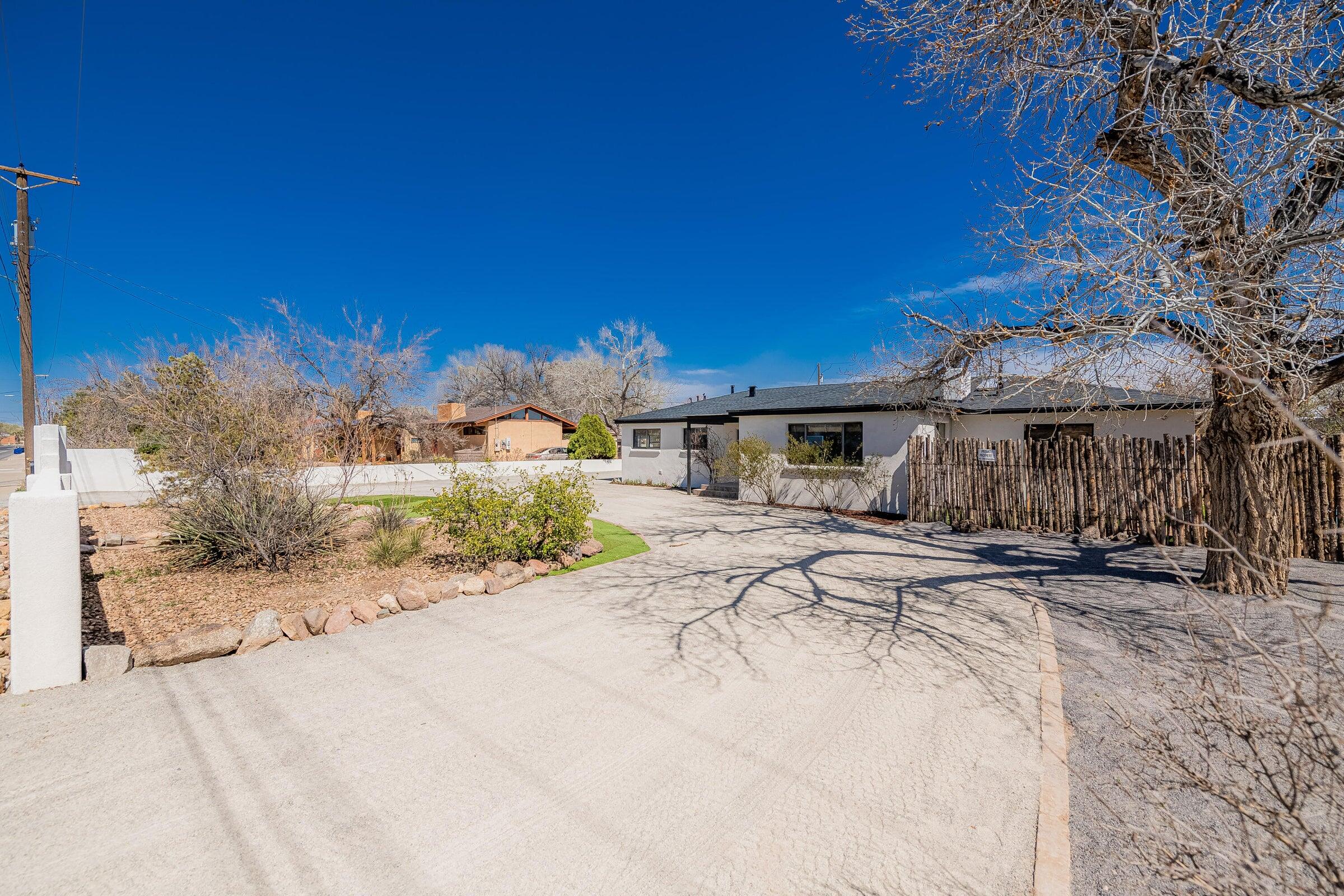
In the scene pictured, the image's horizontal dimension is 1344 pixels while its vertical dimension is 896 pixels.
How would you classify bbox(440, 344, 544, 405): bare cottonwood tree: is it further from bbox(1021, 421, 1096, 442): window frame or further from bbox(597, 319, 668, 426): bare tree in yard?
bbox(1021, 421, 1096, 442): window frame

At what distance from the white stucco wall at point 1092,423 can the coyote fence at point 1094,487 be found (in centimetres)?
111

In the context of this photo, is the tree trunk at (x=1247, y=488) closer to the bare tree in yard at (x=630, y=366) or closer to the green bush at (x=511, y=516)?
the green bush at (x=511, y=516)

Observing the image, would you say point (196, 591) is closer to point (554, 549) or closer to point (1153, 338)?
point (554, 549)

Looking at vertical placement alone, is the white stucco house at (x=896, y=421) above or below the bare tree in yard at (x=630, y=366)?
below

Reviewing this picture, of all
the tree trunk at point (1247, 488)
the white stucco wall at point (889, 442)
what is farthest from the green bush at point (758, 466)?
the tree trunk at point (1247, 488)

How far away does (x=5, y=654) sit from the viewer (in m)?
4.84

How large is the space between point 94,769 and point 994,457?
510 inches

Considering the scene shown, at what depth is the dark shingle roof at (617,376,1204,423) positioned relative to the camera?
648 centimetres

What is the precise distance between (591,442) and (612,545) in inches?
853

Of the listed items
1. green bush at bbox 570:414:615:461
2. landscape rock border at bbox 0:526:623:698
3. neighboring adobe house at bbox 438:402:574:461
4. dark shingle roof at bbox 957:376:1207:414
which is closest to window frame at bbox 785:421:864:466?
dark shingle roof at bbox 957:376:1207:414

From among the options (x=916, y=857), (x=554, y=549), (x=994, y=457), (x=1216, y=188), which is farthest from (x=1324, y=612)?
(x=994, y=457)

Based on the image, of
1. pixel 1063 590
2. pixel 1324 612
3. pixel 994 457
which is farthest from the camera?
pixel 994 457

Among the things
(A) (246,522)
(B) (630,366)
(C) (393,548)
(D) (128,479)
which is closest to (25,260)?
(D) (128,479)

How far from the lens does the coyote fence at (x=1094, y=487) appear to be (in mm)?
8414
